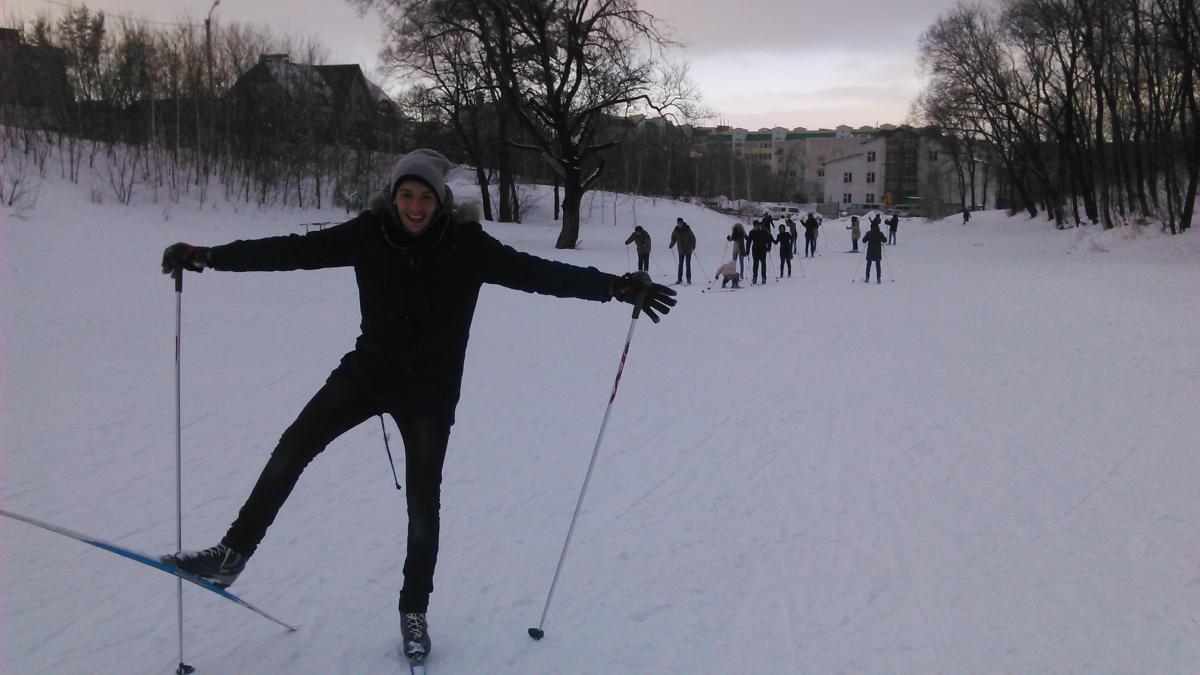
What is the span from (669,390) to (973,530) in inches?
178

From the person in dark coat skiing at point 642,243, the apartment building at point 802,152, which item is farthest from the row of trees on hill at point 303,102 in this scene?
the apartment building at point 802,152

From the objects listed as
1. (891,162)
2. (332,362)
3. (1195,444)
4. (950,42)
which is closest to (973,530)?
(1195,444)

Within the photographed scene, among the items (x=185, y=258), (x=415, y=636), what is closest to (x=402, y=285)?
(x=185, y=258)

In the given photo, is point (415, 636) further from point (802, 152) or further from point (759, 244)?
point (802, 152)

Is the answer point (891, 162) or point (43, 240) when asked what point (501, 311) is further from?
point (891, 162)

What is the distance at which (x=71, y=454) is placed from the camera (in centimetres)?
630

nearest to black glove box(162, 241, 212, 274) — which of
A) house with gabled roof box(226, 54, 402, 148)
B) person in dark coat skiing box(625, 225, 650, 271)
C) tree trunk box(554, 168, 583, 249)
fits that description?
person in dark coat skiing box(625, 225, 650, 271)

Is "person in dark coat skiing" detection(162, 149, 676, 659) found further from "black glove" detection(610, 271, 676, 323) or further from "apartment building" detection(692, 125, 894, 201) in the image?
"apartment building" detection(692, 125, 894, 201)

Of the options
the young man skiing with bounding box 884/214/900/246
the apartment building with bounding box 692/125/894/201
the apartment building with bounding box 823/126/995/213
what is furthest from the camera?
the apartment building with bounding box 692/125/894/201

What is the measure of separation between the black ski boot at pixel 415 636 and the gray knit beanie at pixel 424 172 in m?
1.71

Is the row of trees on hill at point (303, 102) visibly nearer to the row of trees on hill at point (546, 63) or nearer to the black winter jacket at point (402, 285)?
the row of trees on hill at point (546, 63)

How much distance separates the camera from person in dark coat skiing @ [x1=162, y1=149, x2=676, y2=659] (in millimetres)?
3145

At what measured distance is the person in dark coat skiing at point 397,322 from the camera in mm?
3145

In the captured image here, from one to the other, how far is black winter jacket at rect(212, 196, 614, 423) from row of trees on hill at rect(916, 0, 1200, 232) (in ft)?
93.8
